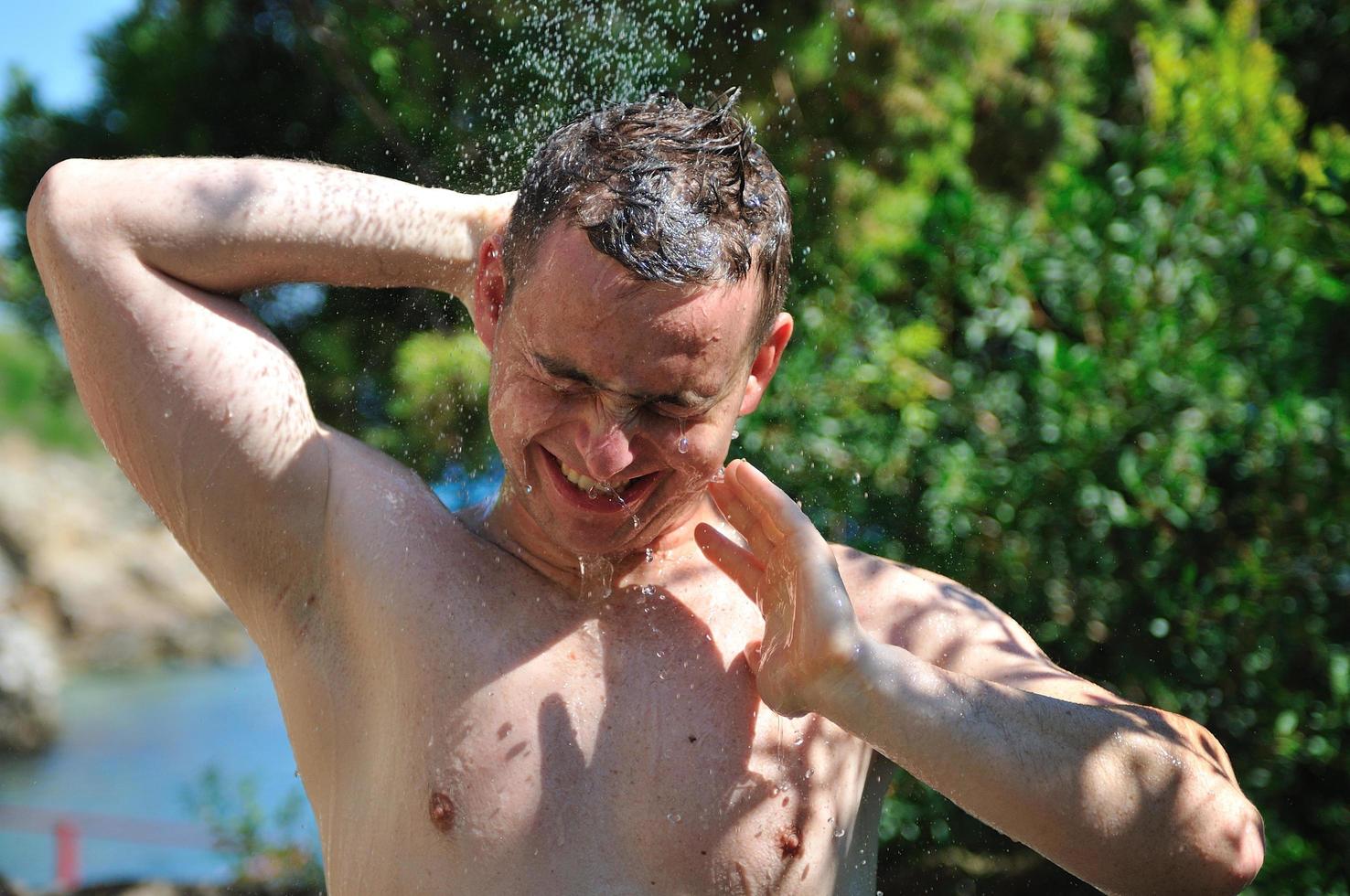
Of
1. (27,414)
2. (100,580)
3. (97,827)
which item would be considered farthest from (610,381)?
(27,414)

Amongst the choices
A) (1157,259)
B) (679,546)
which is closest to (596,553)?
(679,546)

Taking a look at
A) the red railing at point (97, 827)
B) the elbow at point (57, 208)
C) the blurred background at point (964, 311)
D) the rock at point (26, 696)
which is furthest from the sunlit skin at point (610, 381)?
the rock at point (26, 696)

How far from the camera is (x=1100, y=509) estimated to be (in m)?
3.08

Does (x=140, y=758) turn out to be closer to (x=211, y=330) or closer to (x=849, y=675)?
(x=211, y=330)

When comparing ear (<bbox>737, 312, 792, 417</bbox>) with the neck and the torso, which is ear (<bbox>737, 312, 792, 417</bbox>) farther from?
the torso

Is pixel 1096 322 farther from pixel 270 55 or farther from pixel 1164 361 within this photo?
pixel 270 55

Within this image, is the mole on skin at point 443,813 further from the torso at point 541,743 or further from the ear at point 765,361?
the ear at point 765,361

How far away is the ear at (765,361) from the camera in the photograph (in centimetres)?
161

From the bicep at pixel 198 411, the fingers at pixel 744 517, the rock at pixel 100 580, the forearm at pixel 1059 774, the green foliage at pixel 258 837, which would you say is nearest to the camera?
the forearm at pixel 1059 774

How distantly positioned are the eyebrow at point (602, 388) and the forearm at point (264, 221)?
354 mm

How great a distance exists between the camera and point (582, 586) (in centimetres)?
171

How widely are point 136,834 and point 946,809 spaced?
5872 mm

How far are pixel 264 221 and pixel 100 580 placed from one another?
11254mm

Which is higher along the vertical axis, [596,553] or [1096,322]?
[596,553]
